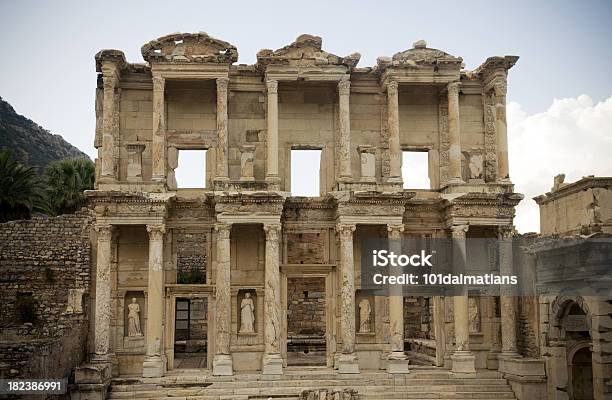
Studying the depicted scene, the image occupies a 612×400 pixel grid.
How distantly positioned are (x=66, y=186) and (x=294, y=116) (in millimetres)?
16314

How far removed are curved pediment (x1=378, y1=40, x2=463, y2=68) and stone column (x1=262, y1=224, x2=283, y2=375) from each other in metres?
6.18

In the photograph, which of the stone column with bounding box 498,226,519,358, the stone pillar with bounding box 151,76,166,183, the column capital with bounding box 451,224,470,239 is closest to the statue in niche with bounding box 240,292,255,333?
the stone pillar with bounding box 151,76,166,183

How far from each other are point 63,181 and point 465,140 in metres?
20.4

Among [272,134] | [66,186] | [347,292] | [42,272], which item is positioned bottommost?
[347,292]

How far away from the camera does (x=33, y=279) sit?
27500 mm

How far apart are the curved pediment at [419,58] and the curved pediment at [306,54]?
115cm

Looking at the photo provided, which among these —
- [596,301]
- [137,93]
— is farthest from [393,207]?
[137,93]

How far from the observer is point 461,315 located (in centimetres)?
2217

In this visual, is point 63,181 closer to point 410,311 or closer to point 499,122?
point 410,311

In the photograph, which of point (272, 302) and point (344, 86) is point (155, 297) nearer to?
point (272, 302)

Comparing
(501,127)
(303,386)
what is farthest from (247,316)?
(501,127)

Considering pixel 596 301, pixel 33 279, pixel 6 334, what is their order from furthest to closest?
pixel 33 279 → pixel 6 334 → pixel 596 301

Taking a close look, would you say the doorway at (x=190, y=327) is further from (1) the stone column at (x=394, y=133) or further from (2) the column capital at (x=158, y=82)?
(1) the stone column at (x=394, y=133)

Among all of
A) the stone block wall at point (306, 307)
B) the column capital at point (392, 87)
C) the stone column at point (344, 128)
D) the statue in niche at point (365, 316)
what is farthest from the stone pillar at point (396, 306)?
the stone block wall at point (306, 307)
